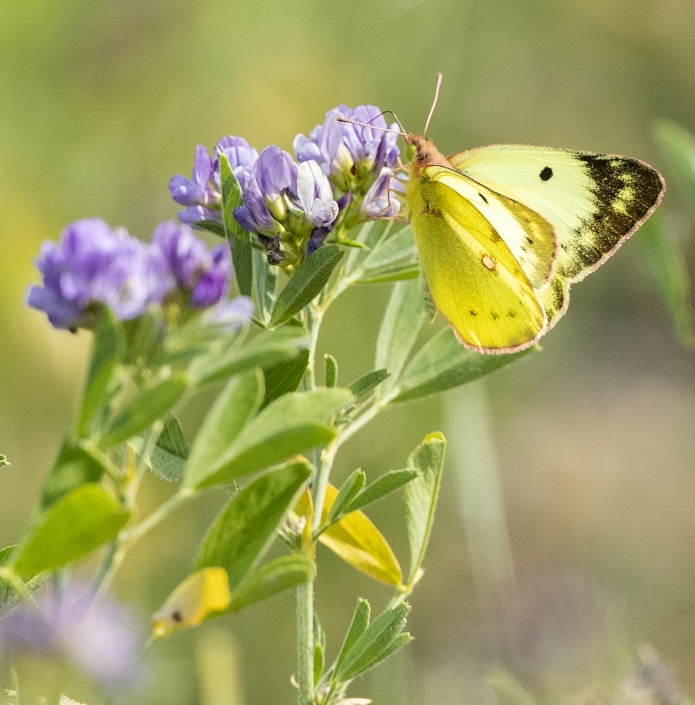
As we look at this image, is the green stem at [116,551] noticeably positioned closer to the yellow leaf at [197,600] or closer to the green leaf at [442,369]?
the yellow leaf at [197,600]

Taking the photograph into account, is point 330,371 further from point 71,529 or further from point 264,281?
point 71,529

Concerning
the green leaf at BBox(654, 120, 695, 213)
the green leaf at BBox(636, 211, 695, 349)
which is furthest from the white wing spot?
the green leaf at BBox(654, 120, 695, 213)

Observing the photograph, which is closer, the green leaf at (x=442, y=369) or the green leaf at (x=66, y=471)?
the green leaf at (x=66, y=471)

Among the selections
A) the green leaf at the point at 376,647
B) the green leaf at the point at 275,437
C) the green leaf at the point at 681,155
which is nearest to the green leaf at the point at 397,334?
the green leaf at the point at 376,647

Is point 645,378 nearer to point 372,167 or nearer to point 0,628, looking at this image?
point 372,167

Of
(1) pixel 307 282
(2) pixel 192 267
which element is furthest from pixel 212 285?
(1) pixel 307 282

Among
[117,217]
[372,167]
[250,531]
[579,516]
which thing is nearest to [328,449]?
[250,531]
